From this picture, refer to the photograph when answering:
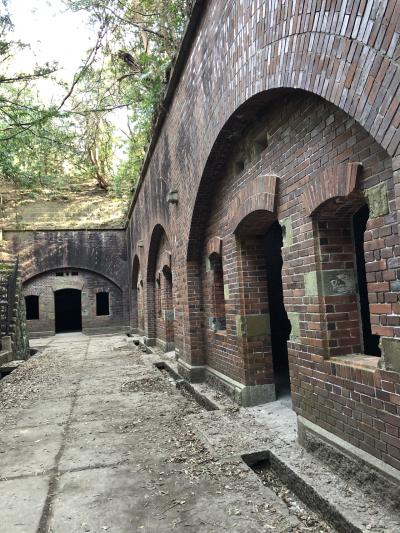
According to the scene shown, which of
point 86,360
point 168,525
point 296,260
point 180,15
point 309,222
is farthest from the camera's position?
point 86,360

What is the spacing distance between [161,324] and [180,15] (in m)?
7.57

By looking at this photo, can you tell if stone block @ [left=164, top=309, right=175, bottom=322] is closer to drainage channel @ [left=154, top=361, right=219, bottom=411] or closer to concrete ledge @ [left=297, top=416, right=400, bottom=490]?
drainage channel @ [left=154, top=361, right=219, bottom=411]

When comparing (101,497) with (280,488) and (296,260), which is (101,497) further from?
(296,260)

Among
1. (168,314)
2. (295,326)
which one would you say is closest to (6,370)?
(168,314)

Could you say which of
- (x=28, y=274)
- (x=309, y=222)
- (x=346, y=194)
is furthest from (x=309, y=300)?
(x=28, y=274)

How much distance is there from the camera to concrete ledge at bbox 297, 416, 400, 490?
2557mm

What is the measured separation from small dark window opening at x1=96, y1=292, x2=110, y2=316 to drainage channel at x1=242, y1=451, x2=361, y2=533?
55.1ft

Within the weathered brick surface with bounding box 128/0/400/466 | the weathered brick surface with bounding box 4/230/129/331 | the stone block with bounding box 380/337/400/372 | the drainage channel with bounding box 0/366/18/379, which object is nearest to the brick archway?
the drainage channel with bounding box 0/366/18/379

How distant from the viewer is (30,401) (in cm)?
637

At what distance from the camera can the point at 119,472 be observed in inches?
139

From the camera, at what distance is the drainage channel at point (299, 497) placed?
8.36ft

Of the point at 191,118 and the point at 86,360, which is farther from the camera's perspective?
the point at 86,360

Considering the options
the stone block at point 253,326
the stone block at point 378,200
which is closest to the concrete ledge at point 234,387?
the stone block at point 253,326

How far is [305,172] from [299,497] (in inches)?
103
